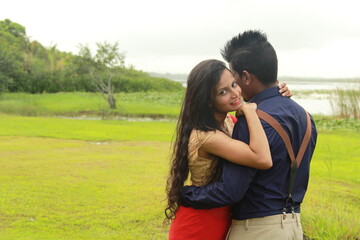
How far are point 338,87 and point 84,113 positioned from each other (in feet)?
41.2

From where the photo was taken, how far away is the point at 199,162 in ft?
7.46

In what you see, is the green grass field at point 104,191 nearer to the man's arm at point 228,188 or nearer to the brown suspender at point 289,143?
the brown suspender at point 289,143

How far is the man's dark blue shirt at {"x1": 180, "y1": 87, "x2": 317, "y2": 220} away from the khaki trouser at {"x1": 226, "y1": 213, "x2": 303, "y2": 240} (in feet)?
0.10

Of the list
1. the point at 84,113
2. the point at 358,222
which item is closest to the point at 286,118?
the point at 358,222

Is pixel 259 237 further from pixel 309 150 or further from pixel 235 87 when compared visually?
pixel 235 87

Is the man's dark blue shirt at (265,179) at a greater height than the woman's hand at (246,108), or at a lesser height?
lesser

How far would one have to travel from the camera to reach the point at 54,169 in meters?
7.75

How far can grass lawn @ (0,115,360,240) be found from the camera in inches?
186

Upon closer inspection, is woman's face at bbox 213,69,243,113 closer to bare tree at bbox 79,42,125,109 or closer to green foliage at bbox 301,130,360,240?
green foliage at bbox 301,130,360,240

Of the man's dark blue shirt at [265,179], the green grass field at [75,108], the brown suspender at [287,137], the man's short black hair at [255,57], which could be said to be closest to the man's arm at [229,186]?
the man's dark blue shirt at [265,179]

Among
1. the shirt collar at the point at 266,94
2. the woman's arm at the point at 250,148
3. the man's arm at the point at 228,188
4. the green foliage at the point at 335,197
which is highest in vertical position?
the shirt collar at the point at 266,94

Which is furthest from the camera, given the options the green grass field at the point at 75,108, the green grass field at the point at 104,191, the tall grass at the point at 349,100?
the green grass field at the point at 75,108

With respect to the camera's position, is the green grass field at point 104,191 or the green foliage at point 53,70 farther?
the green foliage at point 53,70

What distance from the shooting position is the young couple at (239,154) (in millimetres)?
2098
